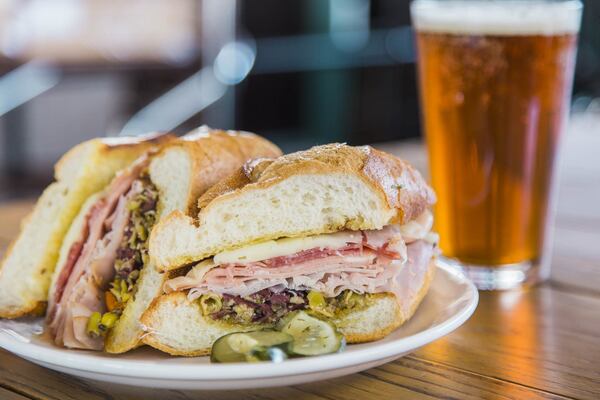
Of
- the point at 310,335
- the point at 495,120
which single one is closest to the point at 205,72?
the point at 495,120

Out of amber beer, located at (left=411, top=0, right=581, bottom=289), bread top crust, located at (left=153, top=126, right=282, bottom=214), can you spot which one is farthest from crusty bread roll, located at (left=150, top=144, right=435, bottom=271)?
amber beer, located at (left=411, top=0, right=581, bottom=289)

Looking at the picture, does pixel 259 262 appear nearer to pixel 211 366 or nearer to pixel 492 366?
pixel 211 366

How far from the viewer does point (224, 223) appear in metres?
1.32

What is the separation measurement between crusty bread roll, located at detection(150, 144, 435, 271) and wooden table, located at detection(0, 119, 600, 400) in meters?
0.23

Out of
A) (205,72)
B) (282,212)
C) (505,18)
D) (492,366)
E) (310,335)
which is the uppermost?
(505,18)

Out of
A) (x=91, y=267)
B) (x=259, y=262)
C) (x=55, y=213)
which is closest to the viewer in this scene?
(x=259, y=262)

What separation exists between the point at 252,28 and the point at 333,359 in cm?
733

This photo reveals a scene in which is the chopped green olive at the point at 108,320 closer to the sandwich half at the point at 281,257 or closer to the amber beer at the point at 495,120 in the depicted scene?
the sandwich half at the point at 281,257

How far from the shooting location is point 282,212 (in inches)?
52.1

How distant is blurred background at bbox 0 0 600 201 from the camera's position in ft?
21.7

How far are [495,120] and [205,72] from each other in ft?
19.8

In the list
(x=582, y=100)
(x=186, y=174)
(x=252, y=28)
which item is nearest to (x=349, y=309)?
(x=186, y=174)

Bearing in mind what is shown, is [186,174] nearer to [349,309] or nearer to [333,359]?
[349,309]

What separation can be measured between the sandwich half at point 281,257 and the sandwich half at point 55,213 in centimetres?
35
